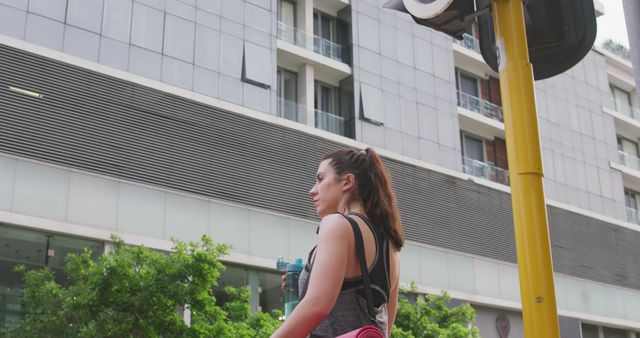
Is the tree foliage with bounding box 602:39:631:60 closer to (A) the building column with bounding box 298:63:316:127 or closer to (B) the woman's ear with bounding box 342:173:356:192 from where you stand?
(A) the building column with bounding box 298:63:316:127

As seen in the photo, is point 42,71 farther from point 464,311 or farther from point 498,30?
point 498,30

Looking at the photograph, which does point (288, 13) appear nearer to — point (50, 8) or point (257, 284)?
point (50, 8)

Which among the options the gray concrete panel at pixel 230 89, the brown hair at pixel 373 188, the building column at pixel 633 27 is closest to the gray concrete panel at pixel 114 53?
the gray concrete panel at pixel 230 89

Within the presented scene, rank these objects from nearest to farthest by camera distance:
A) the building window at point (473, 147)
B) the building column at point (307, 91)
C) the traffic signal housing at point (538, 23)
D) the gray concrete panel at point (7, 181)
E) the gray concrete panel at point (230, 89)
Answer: the traffic signal housing at point (538, 23) → the gray concrete panel at point (7, 181) → the gray concrete panel at point (230, 89) → the building column at point (307, 91) → the building window at point (473, 147)

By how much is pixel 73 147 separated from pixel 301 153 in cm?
755

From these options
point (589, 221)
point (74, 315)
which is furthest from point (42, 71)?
point (589, 221)

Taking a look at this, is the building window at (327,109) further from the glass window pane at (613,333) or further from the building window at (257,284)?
the glass window pane at (613,333)

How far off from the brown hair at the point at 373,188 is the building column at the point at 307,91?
2403 centimetres

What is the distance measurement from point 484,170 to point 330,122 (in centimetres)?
809

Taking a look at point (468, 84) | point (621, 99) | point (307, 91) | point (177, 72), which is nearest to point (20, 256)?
point (177, 72)

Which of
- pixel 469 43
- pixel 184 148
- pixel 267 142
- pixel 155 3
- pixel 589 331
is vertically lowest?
pixel 589 331

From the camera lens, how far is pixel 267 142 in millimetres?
25422

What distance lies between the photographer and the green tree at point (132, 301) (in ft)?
51.6

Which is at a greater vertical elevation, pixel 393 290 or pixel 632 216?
pixel 632 216
